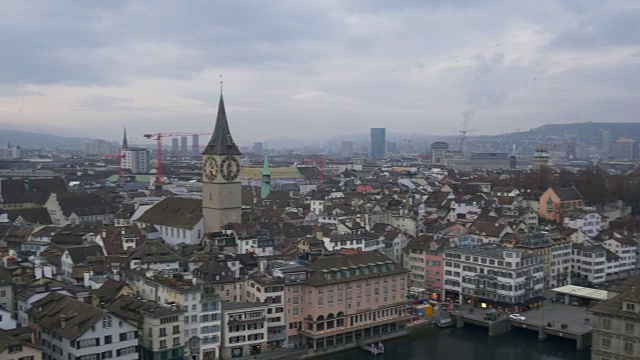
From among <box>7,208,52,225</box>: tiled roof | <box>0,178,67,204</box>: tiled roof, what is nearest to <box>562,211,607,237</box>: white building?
<box>7,208,52,225</box>: tiled roof

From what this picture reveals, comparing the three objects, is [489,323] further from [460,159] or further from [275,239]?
[460,159]

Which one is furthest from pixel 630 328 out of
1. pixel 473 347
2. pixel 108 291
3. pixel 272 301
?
pixel 108 291

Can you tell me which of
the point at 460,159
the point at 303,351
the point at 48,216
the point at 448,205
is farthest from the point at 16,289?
the point at 460,159

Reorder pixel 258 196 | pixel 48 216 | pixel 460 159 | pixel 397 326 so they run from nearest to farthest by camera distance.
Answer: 1. pixel 397 326
2. pixel 48 216
3. pixel 258 196
4. pixel 460 159

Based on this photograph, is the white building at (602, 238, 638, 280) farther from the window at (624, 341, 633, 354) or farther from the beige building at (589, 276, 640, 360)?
the window at (624, 341, 633, 354)

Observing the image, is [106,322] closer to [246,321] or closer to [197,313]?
[197,313]

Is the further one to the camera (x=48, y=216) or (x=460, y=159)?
(x=460, y=159)
